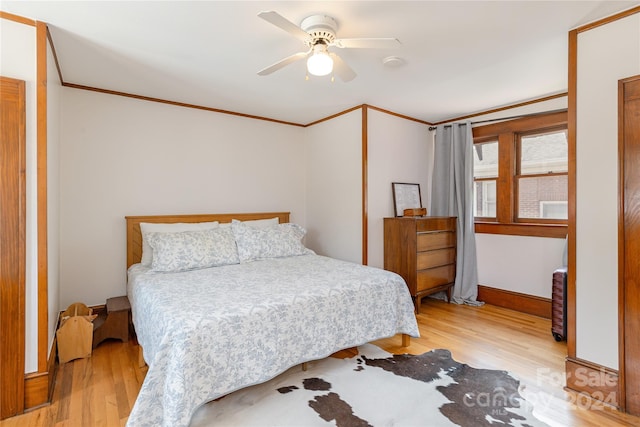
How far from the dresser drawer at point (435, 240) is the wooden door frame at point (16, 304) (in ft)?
10.9

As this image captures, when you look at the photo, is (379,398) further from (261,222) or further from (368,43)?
(261,222)

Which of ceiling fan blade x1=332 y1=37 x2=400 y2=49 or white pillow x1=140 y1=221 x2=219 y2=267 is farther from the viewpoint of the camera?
white pillow x1=140 y1=221 x2=219 y2=267

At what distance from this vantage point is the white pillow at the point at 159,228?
3094 mm

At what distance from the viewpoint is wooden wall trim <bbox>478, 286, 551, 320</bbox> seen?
3486 millimetres

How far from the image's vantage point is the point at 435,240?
379 cm

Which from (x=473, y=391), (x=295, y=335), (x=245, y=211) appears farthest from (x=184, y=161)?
(x=473, y=391)

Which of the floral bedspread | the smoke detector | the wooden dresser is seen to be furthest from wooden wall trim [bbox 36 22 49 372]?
the wooden dresser

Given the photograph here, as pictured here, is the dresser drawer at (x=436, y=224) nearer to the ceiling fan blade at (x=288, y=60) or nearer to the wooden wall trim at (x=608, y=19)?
the wooden wall trim at (x=608, y=19)

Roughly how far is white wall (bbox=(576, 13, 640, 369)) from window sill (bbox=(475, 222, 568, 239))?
147cm

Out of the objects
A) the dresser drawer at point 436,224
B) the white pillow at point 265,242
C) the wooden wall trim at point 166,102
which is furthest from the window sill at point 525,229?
the wooden wall trim at point 166,102

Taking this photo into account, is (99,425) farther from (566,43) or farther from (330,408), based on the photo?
(566,43)

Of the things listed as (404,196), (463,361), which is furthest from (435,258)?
(463,361)

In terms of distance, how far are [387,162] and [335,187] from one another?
71cm

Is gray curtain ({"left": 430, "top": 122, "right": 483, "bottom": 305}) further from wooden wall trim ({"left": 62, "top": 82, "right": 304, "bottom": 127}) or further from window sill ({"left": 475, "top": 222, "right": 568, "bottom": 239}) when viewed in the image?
wooden wall trim ({"left": 62, "top": 82, "right": 304, "bottom": 127})
